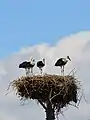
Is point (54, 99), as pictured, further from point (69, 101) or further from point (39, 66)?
point (39, 66)

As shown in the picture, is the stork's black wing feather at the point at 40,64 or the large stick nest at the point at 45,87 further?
the stork's black wing feather at the point at 40,64

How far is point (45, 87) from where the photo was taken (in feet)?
90.0

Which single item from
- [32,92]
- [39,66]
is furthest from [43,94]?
Result: [39,66]

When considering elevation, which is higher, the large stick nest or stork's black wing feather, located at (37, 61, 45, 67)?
stork's black wing feather, located at (37, 61, 45, 67)

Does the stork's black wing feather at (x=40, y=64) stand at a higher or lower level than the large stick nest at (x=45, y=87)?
higher

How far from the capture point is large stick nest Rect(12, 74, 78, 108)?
2748cm

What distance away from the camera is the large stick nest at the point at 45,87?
90.2 ft

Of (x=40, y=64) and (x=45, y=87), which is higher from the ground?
(x=40, y=64)

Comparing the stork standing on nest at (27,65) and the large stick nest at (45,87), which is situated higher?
the stork standing on nest at (27,65)

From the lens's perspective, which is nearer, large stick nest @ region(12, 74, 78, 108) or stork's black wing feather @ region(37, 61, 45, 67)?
large stick nest @ region(12, 74, 78, 108)

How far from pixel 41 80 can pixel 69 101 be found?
5.33ft

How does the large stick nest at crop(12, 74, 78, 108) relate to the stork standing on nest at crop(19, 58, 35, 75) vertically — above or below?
below

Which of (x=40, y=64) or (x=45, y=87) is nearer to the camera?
(x=45, y=87)

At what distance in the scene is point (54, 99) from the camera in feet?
92.6
